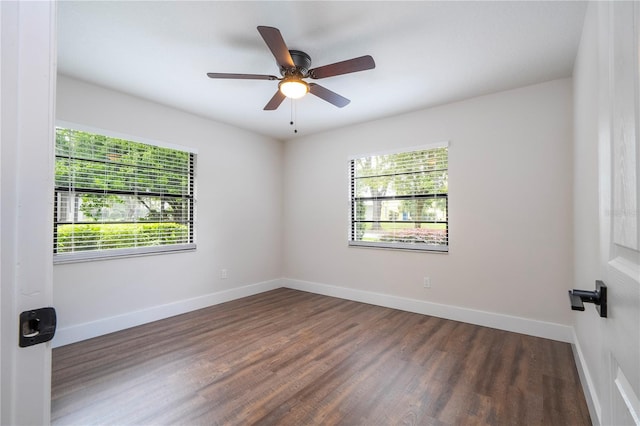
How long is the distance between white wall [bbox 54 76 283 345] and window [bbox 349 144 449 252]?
1525 millimetres

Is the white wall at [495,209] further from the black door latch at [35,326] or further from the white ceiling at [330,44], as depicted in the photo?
the black door latch at [35,326]

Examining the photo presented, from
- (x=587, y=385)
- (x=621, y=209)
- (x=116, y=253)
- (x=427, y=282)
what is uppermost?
(x=621, y=209)

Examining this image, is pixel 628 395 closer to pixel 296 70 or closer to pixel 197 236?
pixel 296 70

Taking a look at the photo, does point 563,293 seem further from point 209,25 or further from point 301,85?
point 209,25

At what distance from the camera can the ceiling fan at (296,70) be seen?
196cm

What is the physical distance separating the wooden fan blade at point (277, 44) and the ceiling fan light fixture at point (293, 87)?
127 mm

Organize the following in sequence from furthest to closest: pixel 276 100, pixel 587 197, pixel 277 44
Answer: pixel 276 100
pixel 587 197
pixel 277 44

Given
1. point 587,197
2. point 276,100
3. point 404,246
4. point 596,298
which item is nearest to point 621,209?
point 596,298

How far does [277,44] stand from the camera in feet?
6.27

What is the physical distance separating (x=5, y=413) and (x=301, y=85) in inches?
93.6

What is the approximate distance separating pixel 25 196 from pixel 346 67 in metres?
2.05

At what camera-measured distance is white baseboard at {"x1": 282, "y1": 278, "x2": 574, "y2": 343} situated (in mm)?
2855

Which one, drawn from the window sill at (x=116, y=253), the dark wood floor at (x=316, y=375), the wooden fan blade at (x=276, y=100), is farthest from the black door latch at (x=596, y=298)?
the window sill at (x=116, y=253)

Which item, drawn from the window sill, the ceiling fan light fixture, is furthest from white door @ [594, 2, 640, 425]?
the window sill
